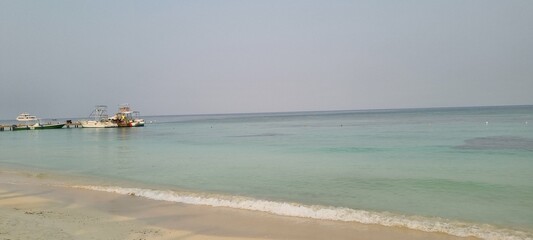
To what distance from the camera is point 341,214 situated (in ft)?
29.5

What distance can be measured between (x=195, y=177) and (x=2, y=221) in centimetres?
827

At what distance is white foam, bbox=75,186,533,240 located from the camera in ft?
24.8

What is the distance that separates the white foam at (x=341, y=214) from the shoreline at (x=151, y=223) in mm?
345

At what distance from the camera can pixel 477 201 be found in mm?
10367

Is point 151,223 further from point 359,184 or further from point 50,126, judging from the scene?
point 50,126

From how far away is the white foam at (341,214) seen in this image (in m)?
7.57

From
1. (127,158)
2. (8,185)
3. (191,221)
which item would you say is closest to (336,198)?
(191,221)

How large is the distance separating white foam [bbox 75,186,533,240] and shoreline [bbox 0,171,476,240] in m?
0.34

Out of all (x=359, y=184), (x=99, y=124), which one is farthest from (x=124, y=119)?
(x=359, y=184)

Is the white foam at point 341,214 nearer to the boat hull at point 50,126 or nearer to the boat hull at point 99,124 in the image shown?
the boat hull at point 99,124

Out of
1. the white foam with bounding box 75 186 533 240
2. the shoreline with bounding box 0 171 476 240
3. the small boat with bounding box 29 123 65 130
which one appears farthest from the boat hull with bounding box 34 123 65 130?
the white foam with bounding box 75 186 533 240

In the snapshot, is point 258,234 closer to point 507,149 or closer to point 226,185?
point 226,185

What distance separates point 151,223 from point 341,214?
167 inches

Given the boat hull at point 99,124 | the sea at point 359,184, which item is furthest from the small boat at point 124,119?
the sea at point 359,184
